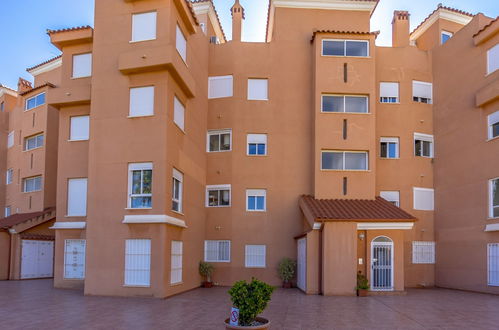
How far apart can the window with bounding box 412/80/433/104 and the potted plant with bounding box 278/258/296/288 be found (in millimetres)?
11127

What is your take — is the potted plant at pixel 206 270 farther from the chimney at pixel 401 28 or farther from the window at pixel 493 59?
the window at pixel 493 59

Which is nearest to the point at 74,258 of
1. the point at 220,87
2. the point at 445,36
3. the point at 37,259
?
the point at 37,259

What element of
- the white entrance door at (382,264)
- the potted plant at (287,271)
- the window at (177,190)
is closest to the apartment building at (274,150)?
the white entrance door at (382,264)

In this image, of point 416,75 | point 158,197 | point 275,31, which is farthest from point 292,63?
point 158,197

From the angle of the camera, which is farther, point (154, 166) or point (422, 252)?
point (422, 252)

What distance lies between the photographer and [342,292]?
18406mm

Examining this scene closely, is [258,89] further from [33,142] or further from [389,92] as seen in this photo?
[33,142]

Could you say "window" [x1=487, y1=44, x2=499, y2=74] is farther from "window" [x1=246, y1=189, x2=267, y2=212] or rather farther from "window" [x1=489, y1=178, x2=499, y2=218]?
"window" [x1=246, y1=189, x2=267, y2=212]

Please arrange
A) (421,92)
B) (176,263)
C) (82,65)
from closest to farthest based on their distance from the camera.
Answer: (176,263) → (82,65) → (421,92)

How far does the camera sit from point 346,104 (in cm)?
2253

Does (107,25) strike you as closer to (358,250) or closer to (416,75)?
(358,250)

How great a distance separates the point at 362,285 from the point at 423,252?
660cm

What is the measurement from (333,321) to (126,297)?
8005 mm

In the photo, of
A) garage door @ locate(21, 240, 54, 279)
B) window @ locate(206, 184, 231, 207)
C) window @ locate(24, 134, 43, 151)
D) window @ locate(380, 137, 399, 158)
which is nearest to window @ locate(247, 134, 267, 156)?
window @ locate(206, 184, 231, 207)
